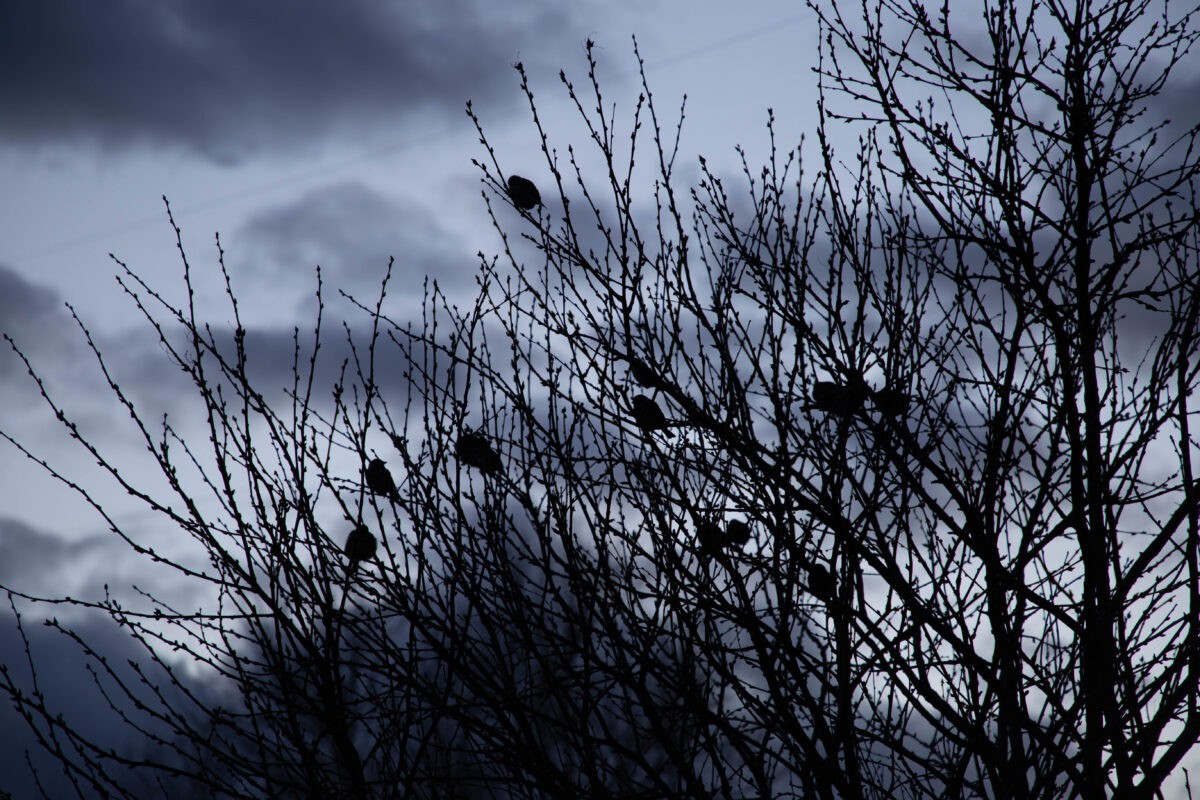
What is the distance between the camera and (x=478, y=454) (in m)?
3.71

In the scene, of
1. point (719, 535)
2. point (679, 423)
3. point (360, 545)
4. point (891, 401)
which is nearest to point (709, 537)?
point (719, 535)

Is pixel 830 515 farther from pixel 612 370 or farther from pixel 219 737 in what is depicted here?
pixel 219 737

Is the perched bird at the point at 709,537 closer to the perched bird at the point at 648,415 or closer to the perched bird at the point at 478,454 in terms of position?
the perched bird at the point at 648,415

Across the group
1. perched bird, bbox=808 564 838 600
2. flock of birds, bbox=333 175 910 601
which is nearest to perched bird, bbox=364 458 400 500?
flock of birds, bbox=333 175 910 601

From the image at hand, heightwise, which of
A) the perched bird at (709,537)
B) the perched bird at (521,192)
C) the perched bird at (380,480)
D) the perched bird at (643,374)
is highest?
the perched bird at (521,192)

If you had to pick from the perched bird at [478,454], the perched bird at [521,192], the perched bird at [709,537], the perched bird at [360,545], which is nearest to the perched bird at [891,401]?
the perched bird at [709,537]

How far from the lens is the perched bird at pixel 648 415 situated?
148 inches

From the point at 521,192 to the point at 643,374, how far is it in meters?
0.94

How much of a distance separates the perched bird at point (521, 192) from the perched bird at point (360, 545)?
1517 mm

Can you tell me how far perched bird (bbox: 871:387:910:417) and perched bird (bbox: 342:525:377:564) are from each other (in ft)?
6.56

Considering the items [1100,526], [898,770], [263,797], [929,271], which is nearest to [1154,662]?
[1100,526]

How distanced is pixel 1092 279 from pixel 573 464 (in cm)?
216

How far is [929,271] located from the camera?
4.07m

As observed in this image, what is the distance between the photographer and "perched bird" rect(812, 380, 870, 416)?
367 cm
